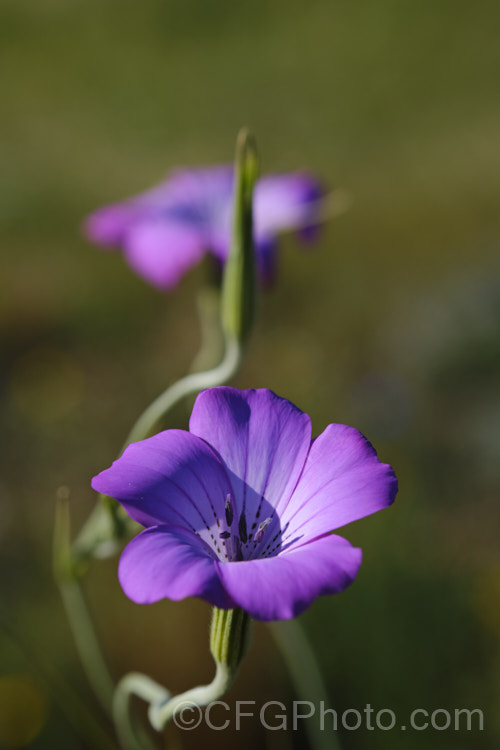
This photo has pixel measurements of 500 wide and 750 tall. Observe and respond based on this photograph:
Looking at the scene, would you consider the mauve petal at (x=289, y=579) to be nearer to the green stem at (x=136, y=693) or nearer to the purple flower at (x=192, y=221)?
the green stem at (x=136, y=693)

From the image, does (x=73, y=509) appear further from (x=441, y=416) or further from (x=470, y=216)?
(x=470, y=216)

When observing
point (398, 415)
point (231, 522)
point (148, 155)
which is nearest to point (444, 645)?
point (398, 415)

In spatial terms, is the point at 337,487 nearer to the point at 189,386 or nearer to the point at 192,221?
the point at 189,386

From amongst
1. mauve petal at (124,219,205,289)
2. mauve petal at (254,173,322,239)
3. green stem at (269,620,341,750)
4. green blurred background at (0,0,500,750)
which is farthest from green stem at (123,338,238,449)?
green blurred background at (0,0,500,750)

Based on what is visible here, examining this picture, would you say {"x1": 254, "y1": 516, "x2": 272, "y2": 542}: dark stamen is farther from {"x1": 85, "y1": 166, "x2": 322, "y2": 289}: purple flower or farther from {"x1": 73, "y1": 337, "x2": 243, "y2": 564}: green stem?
{"x1": 85, "y1": 166, "x2": 322, "y2": 289}: purple flower

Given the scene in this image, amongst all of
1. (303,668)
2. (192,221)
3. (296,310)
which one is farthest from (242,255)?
(296,310)

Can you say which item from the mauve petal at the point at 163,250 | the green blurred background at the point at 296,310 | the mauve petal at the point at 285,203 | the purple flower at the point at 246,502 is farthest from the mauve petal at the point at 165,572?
the green blurred background at the point at 296,310
